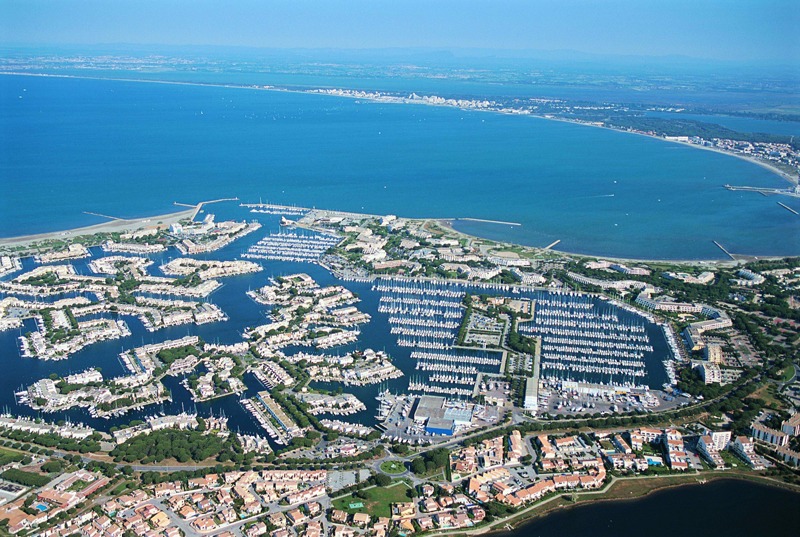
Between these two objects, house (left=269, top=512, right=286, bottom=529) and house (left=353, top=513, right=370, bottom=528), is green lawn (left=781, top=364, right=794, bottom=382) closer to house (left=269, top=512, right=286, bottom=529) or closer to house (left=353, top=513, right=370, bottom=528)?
house (left=353, top=513, right=370, bottom=528)

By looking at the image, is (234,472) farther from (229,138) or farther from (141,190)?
(229,138)

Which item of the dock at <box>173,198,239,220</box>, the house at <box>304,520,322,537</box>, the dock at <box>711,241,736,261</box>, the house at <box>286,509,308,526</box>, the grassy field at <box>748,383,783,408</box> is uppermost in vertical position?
the dock at <box>711,241,736,261</box>

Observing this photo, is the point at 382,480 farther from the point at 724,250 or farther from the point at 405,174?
the point at 405,174

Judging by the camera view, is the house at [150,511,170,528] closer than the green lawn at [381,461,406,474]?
Yes

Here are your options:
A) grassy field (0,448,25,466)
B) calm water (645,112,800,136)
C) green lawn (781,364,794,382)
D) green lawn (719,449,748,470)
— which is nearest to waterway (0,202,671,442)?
grassy field (0,448,25,466)

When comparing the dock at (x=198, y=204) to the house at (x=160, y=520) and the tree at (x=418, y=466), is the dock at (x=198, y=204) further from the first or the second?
the house at (x=160, y=520)

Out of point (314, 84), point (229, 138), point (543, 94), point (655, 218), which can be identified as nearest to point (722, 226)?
point (655, 218)

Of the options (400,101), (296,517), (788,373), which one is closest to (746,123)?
(400,101)

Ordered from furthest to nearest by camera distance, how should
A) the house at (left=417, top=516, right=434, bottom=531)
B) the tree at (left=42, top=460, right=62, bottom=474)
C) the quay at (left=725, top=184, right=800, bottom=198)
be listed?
the quay at (left=725, top=184, right=800, bottom=198)
the tree at (left=42, top=460, right=62, bottom=474)
the house at (left=417, top=516, right=434, bottom=531)
